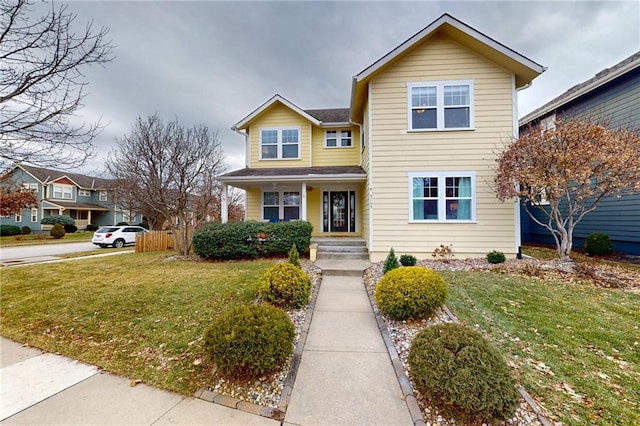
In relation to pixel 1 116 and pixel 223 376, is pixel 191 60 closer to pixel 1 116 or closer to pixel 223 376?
pixel 1 116

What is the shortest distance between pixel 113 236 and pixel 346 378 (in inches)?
777

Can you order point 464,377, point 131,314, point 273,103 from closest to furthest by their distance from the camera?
point 464,377
point 131,314
point 273,103

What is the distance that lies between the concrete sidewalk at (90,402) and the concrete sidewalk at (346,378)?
535mm

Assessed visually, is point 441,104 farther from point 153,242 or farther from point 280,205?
point 153,242

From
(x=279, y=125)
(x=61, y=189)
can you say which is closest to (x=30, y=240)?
(x=61, y=189)

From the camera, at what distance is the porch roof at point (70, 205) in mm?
29975

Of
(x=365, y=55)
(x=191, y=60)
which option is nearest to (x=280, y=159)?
(x=191, y=60)

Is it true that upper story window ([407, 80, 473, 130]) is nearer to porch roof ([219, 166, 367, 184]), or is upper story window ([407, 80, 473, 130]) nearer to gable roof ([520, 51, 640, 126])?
porch roof ([219, 166, 367, 184])

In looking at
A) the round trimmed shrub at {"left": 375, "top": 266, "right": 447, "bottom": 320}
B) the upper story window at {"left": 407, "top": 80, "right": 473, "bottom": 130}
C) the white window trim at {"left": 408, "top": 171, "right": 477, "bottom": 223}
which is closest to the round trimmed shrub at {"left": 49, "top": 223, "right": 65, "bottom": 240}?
the white window trim at {"left": 408, "top": 171, "right": 477, "bottom": 223}

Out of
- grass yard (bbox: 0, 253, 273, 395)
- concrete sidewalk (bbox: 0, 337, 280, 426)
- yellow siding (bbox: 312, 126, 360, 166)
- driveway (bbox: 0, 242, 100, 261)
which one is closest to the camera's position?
concrete sidewalk (bbox: 0, 337, 280, 426)

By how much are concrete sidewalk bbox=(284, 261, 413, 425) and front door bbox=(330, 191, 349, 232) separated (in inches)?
312

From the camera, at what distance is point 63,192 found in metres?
32.2

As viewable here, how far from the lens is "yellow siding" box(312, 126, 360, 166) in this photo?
12.9 m

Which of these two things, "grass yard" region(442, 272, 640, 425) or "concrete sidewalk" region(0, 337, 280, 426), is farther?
"grass yard" region(442, 272, 640, 425)
